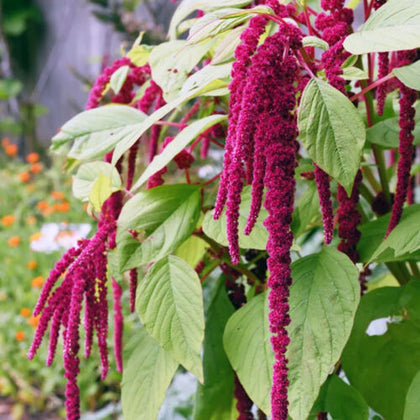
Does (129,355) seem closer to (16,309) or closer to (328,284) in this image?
(328,284)

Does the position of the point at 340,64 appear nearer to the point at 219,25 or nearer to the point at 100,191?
the point at 219,25

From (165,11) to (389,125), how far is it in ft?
13.0

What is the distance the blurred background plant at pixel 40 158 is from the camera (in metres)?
2.22

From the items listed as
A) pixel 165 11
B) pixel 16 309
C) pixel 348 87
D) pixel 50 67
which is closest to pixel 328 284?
pixel 348 87

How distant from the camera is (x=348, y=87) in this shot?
67 centimetres

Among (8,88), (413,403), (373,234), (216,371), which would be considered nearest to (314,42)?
(373,234)

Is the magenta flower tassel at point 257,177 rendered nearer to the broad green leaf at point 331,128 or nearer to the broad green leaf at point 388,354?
the broad green leaf at point 331,128

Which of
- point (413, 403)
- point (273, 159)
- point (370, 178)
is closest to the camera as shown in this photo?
point (273, 159)

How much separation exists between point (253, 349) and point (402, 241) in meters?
0.20

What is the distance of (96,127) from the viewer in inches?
28.5

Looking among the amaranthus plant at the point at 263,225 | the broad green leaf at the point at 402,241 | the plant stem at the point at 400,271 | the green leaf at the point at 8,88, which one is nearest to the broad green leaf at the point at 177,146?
the amaranthus plant at the point at 263,225

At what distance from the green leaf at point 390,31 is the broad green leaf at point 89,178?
33cm

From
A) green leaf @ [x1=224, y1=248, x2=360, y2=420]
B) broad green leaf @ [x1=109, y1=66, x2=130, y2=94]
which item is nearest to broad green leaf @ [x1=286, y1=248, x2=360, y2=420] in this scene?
green leaf @ [x1=224, y1=248, x2=360, y2=420]

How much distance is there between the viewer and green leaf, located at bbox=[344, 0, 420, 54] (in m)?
0.48
